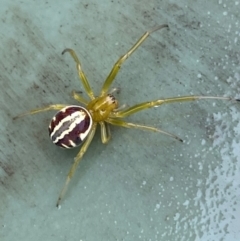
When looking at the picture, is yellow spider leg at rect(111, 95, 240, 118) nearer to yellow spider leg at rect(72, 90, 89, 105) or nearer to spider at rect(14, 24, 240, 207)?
spider at rect(14, 24, 240, 207)

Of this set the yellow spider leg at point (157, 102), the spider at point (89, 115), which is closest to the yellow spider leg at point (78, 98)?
the spider at point (89, 115)

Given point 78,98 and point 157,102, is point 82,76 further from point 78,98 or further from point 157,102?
point 157,102

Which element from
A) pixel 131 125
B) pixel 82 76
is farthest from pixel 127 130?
pixel 82 76

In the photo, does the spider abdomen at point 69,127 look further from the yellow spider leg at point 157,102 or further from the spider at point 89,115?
the yellow spider leg at point 157,102

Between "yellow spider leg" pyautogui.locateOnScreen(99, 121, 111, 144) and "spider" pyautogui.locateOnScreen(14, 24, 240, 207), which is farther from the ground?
"spider" pyautogui.locateOnScreen(14, 24, 240, 207)

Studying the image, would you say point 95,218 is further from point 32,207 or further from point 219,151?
point 219,151

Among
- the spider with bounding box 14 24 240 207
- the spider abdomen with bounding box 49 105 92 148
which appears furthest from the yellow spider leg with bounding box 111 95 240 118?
the spider abdomen with bounding box 49 105 92 148

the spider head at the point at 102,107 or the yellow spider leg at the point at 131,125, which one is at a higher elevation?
the spider head at the point at 102,107

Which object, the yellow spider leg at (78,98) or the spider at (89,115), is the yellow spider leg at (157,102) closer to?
the spider at (89,115)
